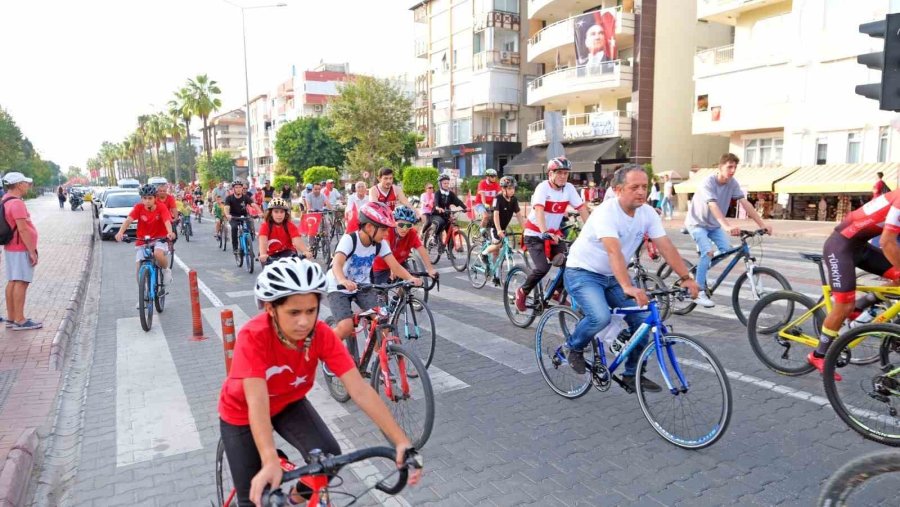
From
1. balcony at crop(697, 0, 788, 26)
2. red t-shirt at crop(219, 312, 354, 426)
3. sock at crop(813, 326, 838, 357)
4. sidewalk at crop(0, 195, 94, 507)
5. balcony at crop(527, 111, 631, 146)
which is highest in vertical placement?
balcony at crop(697, 0, 788, 26)

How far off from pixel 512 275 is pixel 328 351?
5.37 meters

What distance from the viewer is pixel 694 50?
1267 inches

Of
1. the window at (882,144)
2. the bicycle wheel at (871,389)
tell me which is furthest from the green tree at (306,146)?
the bicycle wheel at (871,389)

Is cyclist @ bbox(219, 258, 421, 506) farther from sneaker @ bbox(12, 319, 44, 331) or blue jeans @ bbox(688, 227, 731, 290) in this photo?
sneaker @ bbox(12, 319, 44, 331)

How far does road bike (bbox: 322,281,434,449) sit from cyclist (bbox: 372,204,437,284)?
0.76m

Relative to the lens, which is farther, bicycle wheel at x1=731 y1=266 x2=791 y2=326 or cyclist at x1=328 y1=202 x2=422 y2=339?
bicycle wheel at x1=731 y1=266 x2=791 y2=326

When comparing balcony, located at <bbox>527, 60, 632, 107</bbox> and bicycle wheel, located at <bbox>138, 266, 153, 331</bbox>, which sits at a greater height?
balcony, located at <bbox>527, 60, 632, 107</bbox>

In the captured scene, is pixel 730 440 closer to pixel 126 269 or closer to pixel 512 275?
pixel 512 275

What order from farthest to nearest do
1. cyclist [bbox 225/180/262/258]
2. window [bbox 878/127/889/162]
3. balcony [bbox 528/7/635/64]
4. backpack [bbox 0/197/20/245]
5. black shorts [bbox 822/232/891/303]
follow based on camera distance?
balcony [bbox 528/7/635/64], window [bbox 878/127/889/162], cyclist [bbox 225/180/262/258], backpack [bbox 0/197/20/245], black shorts [bbox 822/232/891/303]

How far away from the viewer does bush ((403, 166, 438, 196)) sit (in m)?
38.5

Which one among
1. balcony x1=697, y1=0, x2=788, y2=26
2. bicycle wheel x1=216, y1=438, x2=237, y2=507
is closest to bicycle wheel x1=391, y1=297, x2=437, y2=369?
bicycle wheel x1=216, y1=438, x2=237, y2=507

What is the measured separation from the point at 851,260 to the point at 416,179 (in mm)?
34756

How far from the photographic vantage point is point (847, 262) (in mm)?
4680

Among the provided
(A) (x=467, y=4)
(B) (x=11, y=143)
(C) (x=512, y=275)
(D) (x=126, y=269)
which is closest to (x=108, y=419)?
(C) (x=512, y=275)
